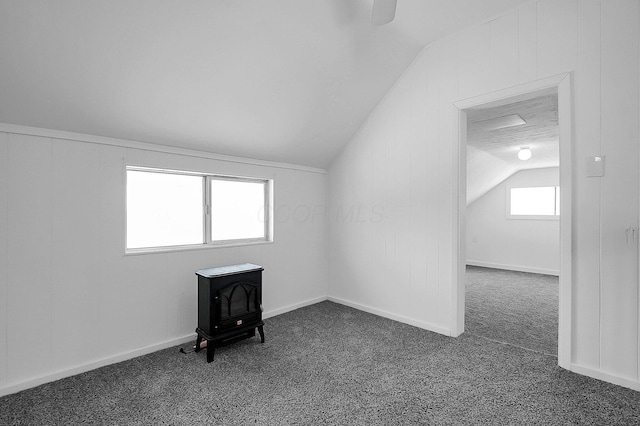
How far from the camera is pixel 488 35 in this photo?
284 cm

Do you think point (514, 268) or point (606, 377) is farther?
point (514, 268)

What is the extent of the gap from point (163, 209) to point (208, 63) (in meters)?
1.44

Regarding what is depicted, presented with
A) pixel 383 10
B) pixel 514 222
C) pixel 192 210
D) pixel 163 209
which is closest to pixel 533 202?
pixel 514 222

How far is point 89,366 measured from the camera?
244 cm

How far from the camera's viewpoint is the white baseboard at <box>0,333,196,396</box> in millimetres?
2141

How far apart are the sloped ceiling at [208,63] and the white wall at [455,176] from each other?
32 centimetres

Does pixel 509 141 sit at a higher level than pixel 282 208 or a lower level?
higher

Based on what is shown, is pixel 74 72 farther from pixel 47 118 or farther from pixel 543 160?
pixel 543 160

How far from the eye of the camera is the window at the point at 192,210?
2873mm

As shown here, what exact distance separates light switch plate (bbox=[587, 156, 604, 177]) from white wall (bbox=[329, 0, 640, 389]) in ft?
0.12

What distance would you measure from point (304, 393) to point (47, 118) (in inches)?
103

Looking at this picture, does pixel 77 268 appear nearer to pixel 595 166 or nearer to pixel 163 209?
pixel 163 209

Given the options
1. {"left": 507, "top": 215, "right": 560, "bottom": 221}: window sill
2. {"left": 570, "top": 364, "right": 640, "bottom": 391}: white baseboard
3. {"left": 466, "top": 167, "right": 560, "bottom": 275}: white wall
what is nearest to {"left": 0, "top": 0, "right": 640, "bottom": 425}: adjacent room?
{"left": 570, "top": 364, "right": 640, "bottom": 391}: white baseboard

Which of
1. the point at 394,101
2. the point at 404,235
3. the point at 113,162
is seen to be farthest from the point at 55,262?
the point at 394,101
